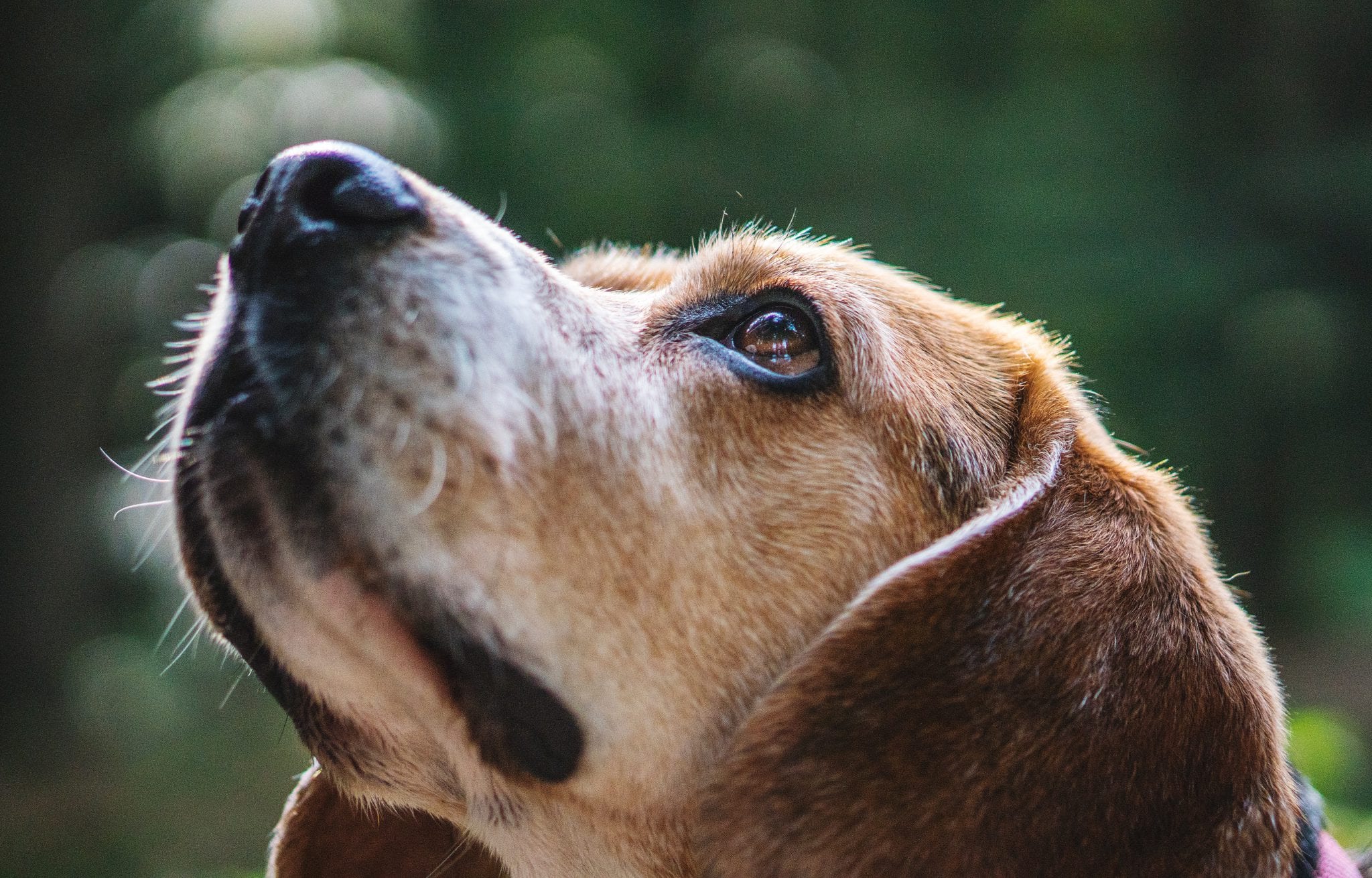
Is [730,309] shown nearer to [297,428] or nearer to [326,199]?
[326,199]

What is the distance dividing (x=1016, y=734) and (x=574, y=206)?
7.80m

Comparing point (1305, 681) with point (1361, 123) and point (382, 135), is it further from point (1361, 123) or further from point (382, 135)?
point (382, 135)

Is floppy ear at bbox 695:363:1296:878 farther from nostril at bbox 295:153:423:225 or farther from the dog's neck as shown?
nostril at bbox 295:153:423:225

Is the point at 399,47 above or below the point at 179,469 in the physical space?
below

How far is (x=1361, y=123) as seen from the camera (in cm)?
1133

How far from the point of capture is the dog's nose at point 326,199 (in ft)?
7.36

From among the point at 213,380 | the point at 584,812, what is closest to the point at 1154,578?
the point at 584,812

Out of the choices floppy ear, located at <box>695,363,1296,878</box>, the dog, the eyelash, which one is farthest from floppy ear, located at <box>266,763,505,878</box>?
the eyelash

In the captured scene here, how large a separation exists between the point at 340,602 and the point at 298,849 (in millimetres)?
1137

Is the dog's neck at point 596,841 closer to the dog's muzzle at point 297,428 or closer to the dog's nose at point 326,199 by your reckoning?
the dog's muzzle at point 297,428

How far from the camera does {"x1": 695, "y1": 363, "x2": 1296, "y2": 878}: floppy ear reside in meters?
2.06

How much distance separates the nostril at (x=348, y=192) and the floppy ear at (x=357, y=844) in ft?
4.77

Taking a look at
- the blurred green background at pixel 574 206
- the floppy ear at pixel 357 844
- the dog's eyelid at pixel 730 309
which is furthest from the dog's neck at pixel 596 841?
the blurred green background at pixel 574 206

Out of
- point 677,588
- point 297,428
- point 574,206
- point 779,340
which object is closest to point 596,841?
point 677,588
